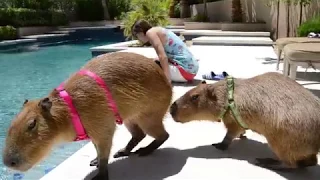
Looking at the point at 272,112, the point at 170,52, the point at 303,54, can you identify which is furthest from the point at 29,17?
the point at 272,112

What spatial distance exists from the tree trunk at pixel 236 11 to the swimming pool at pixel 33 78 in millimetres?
6625

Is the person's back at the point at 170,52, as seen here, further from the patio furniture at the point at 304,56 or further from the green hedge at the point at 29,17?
the green hedge at the point at 29,17

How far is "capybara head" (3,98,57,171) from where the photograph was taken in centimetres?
225

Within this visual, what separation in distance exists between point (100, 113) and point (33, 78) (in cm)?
818

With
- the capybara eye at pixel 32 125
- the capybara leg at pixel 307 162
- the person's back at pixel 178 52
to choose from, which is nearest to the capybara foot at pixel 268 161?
the capybara leg at pixel 307 162

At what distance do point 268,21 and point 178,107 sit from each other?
45.0 feet

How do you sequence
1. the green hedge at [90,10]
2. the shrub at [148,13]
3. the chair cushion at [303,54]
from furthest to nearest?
the green hedge at [90,10] < the shrub at [148,13] < the chair cushion at [303,54]

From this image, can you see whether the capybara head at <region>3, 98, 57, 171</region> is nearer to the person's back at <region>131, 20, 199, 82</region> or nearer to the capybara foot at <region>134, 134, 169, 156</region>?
the capybara foot at <region>134, 134, 169, 156</region>

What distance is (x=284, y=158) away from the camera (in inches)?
103

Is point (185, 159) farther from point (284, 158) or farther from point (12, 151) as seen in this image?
point (12, 151)

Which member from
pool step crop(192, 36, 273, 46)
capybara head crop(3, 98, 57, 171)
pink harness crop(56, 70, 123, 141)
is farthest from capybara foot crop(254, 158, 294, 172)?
pool step crop(192, 36, 273, 46)

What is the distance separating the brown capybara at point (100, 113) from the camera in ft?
7.48

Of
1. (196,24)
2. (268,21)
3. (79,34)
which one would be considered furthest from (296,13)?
(79,34)

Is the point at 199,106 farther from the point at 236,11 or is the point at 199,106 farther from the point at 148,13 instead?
the point at 236,11
